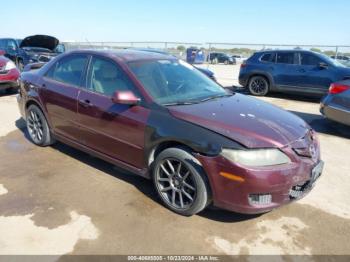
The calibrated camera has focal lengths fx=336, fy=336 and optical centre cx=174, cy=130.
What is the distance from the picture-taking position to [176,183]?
347 centimetres

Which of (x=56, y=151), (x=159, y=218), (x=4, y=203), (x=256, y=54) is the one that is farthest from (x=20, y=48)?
(x=159, y=218)

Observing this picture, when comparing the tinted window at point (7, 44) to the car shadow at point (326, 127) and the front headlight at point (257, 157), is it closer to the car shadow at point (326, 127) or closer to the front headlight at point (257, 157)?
the car shadow at point (326, 127)

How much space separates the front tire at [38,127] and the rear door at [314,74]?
796 cm

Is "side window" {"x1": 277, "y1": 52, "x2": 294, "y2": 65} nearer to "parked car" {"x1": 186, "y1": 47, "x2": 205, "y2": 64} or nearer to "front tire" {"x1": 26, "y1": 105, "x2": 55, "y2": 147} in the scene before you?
"front tire" {"x1": 26, "y1": 105, "x2": 55, "y2": 147}

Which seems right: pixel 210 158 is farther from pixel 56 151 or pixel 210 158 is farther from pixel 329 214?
pixel 56 151

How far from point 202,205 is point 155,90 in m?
1.39

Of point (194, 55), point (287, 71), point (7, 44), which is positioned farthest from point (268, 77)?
point (194, 55)

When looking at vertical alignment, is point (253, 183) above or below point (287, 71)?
below

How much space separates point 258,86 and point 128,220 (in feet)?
29.1

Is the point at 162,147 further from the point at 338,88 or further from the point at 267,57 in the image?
the point at 267,57

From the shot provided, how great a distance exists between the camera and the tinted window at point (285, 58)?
10.7m

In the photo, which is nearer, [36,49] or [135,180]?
[135,180]

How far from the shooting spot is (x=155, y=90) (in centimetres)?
381

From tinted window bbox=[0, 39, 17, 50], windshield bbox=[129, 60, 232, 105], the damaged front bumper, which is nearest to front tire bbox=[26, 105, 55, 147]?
windshield bbox=[129, 60, 232, 105]
